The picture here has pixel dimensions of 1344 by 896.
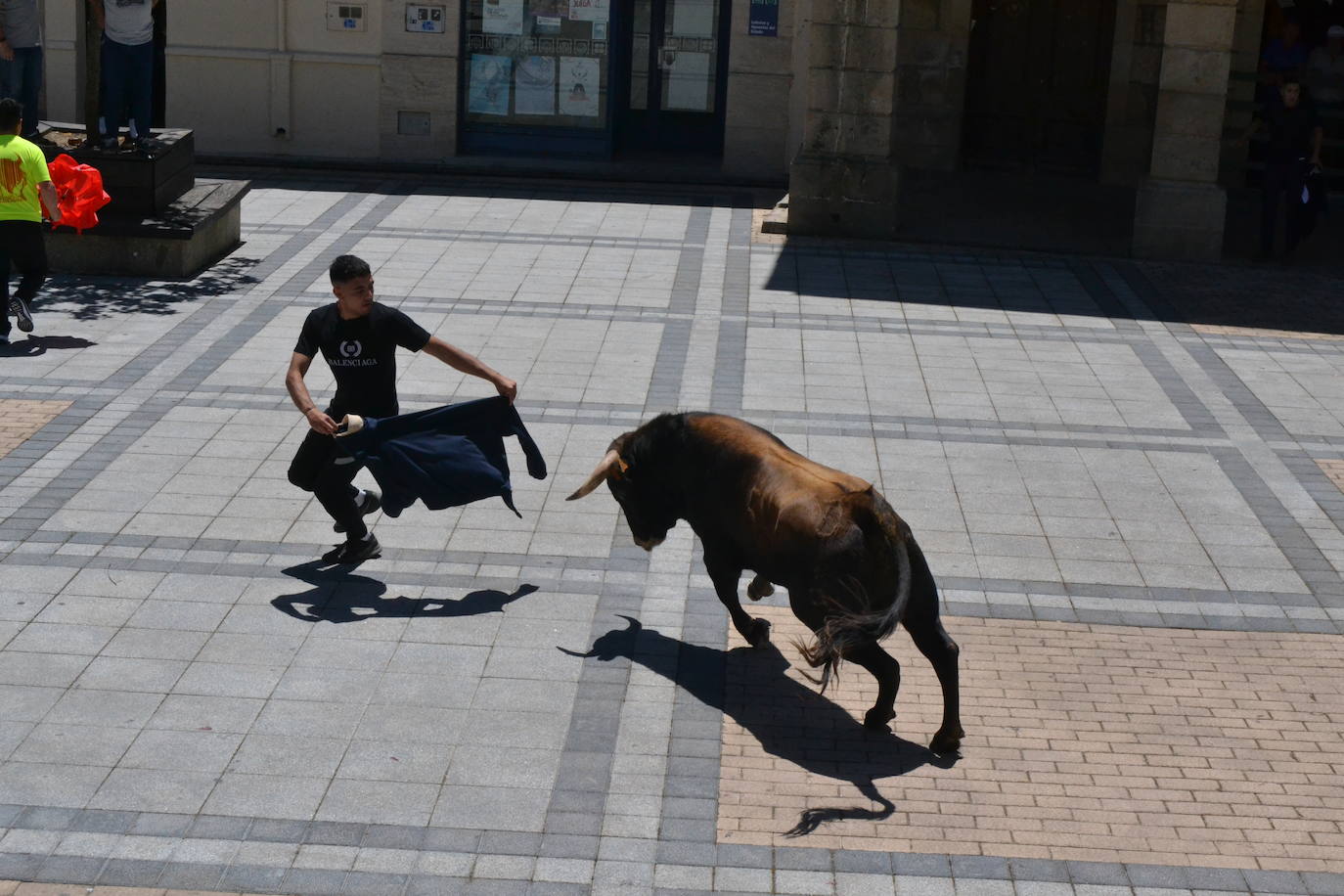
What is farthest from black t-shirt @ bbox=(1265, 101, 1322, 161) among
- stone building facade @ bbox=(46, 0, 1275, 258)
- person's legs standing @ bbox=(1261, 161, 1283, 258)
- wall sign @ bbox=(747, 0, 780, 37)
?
wall sign @ bbox=(747, 0, 780, 37)

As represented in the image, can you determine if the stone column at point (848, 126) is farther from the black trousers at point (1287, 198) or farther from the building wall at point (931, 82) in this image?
the black trousers at point (1287, 198)

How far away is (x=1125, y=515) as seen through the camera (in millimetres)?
9812

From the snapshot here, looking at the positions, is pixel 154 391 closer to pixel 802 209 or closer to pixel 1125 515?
pixel 1125 515

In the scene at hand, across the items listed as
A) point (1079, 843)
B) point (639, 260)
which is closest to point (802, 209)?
point (639, 260)

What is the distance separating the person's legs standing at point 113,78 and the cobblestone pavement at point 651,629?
1785 mm

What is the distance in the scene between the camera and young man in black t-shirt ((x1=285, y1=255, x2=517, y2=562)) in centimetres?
828

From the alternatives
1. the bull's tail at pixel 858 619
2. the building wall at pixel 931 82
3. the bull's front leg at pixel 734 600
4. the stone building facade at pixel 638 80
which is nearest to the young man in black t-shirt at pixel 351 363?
the bull's front leg at pixel 734 600

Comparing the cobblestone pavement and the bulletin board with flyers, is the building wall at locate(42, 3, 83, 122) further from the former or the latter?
the cobblestone pavement

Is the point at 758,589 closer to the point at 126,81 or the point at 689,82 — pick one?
the point at 126,81

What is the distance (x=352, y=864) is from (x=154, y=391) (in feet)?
20.4

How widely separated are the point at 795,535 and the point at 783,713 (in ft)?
3.00

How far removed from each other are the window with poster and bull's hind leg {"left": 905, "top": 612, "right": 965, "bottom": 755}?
14733 millimetres

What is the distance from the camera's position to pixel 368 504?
28.7 ft

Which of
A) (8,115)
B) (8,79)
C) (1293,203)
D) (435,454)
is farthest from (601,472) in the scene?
(8,79)
